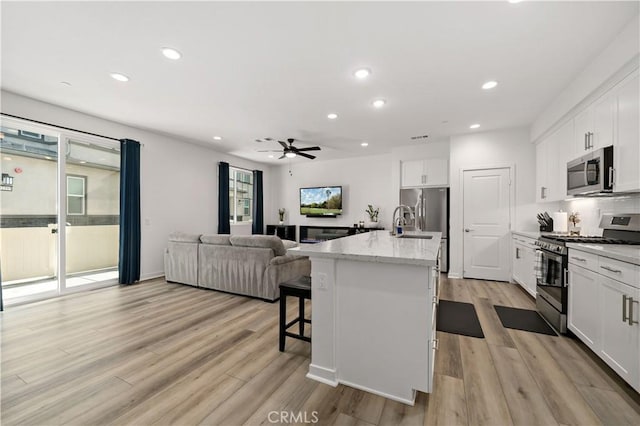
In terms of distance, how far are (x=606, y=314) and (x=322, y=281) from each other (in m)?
2.16

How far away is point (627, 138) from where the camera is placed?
230cm

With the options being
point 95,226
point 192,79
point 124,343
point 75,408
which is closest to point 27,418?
point 75,408

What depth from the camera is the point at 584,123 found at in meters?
3.01

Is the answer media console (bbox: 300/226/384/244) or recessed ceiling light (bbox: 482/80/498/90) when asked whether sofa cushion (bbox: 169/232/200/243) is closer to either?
media console (bbox: 300/226/384/244)

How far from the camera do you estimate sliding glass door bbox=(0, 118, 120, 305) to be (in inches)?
139

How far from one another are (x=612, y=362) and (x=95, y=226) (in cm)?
648

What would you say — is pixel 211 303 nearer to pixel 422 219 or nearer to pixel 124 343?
pixel 124 343

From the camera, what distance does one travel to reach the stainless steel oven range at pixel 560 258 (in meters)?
2.59

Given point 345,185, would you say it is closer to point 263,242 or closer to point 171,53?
point 263,242

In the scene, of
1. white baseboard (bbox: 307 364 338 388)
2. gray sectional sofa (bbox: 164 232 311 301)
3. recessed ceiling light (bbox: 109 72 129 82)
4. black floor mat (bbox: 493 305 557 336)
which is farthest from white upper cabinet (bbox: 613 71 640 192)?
recessed ceiling light (bbox: 109 72 129 82)

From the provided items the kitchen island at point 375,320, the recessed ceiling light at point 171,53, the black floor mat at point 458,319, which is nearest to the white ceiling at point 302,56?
the recessed ceiling light at point 171,53

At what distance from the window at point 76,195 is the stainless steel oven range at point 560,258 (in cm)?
643

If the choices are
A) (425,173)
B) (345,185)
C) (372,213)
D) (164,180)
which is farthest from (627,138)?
(164,180)

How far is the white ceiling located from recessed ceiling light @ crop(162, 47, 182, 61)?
59 millimetres
